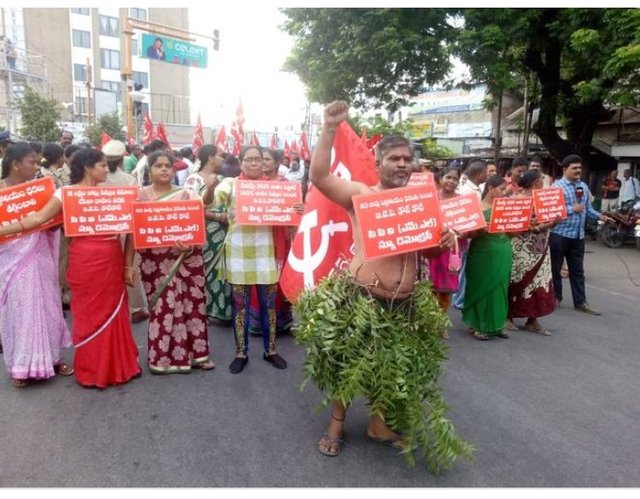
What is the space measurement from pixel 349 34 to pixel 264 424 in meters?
11.0

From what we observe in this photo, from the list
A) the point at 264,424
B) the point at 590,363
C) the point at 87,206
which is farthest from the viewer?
the point at 590,363

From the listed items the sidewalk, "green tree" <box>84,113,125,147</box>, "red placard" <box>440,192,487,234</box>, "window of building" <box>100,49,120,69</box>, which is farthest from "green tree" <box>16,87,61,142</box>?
"red placard" <box>440,192,487,234</box>

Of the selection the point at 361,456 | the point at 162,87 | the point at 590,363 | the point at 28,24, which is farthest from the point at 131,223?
the point at 162,87

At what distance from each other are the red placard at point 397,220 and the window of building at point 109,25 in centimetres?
4204

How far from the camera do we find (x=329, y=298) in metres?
2.71

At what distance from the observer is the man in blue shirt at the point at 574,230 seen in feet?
19.0

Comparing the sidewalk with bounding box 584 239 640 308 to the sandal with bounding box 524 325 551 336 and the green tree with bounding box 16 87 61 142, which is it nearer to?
the sandal with bounding box 524 325 551 336

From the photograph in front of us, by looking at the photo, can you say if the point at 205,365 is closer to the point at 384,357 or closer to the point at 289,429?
the point at 289,429

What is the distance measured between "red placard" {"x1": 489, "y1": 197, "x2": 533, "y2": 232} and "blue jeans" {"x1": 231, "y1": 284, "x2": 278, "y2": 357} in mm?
2095

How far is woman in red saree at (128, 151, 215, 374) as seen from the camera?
12.5 feet

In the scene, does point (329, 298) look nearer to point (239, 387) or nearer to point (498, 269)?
point (239, 387)

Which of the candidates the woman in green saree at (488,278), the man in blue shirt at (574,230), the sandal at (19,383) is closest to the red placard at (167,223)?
the sandal at (19,383)

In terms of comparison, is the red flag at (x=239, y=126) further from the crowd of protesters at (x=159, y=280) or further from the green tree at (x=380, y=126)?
the green tree at (x=380, y=126)

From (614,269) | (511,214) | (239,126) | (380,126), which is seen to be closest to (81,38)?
(380,126)
